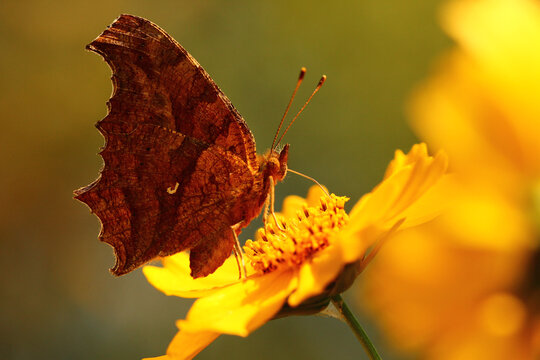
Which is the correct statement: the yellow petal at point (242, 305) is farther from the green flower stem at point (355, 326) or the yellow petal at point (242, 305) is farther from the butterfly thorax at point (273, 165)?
the butterfly thorax at point (273, 165)

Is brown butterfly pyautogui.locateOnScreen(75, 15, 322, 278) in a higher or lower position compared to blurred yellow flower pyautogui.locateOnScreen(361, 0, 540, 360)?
lower

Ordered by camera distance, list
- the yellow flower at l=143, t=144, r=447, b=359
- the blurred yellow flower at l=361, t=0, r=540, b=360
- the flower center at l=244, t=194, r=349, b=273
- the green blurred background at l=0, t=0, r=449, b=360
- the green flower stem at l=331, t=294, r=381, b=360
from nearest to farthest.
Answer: the blurred yellow flower at l=361, t=0, r=540, b=360
the green flower stem at l=331, t=294, r=381, b=360
the yellow flower at l=143, t=144, r=447, b=359
the flower center at l=244, t=194, r=349, b=273
the green blurred background at l=0, t=0, r=449, b=360

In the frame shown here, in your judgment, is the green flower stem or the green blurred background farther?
the green blurred background

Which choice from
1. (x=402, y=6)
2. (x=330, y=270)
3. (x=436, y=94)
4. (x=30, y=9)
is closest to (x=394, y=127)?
(x=402, y=6)

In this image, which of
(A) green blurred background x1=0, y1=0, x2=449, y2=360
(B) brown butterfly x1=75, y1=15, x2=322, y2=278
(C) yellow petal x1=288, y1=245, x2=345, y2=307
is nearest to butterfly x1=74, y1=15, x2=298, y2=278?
(B) brown butterfly x1=75, y1=15, x2=322, y2=278

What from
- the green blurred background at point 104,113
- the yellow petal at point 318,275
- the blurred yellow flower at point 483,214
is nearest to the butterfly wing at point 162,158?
the yellow petal at point 318,275

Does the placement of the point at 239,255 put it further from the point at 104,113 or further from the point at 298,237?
the point at 104,113

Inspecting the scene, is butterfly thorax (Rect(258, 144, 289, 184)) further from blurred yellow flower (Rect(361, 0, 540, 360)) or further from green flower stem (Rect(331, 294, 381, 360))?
blurred yellow flower (Rect(361, 0, 540, 360))

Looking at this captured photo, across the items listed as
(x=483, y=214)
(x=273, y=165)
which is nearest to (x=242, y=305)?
(x=273, y=165)
